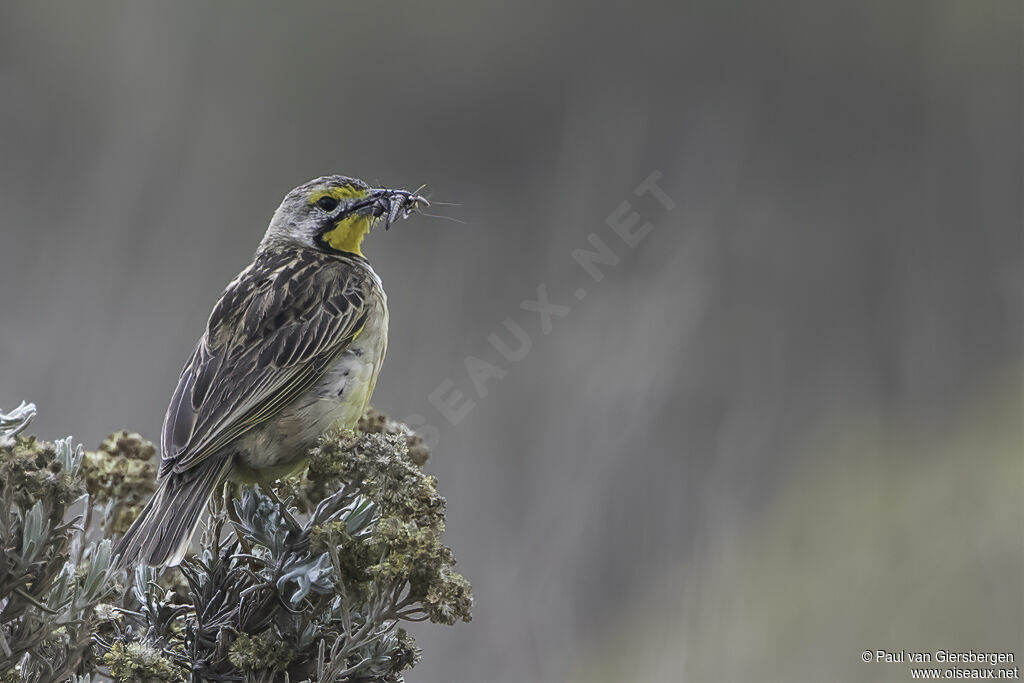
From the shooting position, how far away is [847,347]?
8.18 feet

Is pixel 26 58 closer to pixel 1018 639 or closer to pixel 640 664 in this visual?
pixel 640 664

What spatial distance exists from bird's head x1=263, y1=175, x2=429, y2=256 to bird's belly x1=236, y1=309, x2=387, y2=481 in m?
0.25

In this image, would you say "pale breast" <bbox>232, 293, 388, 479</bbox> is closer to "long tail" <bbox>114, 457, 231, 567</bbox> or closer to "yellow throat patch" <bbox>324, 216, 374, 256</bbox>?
"long tail" <bbox>114, 457, 231, 567</bbox>

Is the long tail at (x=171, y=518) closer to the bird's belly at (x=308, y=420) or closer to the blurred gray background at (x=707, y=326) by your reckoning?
the bird's belly at (x=308, y=420)

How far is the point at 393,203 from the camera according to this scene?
53.1 inches

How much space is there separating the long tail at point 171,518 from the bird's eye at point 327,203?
1.54 feet

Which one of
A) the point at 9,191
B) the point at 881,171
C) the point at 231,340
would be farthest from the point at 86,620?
the point at 9,191

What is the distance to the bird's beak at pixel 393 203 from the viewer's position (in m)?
1.32

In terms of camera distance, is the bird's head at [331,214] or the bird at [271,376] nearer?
the bird at [271,376]

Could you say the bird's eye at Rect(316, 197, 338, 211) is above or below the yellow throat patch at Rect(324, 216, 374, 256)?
above

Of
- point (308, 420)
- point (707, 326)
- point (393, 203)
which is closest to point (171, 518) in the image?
point (308, 420)

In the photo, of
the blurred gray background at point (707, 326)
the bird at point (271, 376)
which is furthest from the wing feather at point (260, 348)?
the blurred gray background at point (707, 326)

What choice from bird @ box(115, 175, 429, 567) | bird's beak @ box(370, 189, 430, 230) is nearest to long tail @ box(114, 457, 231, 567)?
bird @ box(115, 175, 429, 567)

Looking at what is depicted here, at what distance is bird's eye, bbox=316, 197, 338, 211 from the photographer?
1.45 meters
